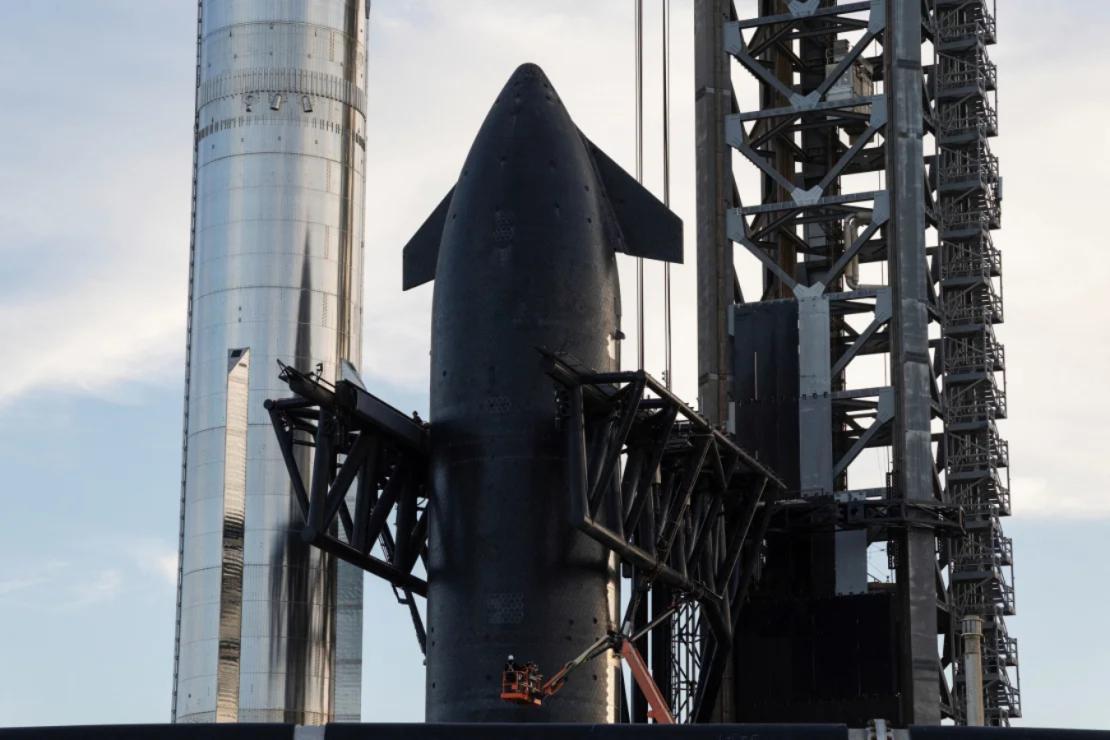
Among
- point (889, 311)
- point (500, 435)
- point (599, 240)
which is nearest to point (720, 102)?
point (889, 311)

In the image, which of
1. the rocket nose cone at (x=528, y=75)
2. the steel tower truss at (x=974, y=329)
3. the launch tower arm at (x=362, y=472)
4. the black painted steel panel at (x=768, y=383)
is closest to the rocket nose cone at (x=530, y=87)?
the rocket nose cone at (x=528, y=75)

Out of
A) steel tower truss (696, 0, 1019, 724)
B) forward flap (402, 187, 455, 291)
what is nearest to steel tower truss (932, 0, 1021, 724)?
steel tower truss (696, 0, 1019, 724)

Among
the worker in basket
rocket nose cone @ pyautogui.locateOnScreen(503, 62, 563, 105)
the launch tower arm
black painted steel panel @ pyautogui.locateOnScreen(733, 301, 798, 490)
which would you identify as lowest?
the worker in basket

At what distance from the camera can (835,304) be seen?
53031mm

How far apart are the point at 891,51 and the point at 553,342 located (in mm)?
18830

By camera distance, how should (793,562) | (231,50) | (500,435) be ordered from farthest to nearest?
1. (231,50)
2. (793,562)
3. (500,435)

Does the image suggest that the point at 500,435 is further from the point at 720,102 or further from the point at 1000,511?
the point at 1000,511

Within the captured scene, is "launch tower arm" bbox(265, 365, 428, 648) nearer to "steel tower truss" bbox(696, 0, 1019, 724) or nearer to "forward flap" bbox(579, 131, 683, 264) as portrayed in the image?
"forward flap" bbox(579, 131, 683, 264)

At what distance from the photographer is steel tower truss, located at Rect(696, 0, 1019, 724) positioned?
165ft

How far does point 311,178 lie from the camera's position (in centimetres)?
5431

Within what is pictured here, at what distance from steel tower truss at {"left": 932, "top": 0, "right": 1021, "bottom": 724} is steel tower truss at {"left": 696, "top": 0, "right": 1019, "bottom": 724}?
37.5ft

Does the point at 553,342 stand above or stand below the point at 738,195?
below

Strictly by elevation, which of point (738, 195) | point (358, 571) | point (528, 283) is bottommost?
point (358, 571)

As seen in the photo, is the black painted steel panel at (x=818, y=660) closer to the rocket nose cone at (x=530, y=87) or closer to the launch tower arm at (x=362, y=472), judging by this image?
the launch tower arm at (x=362, y=472)
